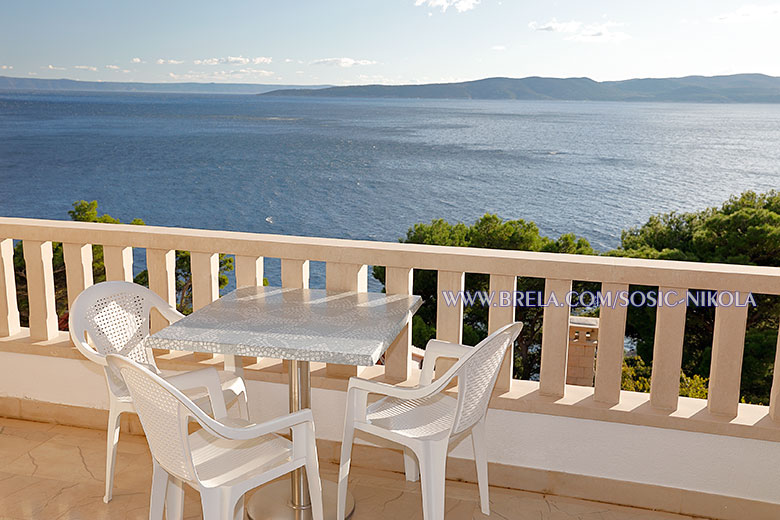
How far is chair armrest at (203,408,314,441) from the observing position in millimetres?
1894

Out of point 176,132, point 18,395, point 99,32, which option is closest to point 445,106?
point 176,132

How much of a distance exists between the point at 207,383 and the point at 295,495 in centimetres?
56

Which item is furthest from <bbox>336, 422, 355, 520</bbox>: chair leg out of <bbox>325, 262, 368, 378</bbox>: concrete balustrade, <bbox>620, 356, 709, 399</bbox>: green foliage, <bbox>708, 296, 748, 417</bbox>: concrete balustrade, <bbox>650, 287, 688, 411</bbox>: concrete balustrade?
<bbox>620, 356, 709, 399</bbox>: green foliage

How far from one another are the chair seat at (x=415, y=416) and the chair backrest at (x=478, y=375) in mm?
72

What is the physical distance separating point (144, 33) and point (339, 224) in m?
18.1

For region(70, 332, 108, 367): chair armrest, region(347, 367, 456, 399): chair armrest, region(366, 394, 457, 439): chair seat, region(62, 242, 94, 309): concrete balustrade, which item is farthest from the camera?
region(62, 242, 94, 309): concrete balustrade

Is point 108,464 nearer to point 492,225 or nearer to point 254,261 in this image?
point 254,261

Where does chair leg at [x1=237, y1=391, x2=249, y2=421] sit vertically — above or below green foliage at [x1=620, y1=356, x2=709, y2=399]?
above

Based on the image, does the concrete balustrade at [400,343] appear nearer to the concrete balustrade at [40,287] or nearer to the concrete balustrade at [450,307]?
the concrete balustrade at [450,307]

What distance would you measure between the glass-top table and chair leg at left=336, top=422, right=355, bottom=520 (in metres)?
0.15

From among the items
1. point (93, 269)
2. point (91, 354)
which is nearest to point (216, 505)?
point (91, 354)

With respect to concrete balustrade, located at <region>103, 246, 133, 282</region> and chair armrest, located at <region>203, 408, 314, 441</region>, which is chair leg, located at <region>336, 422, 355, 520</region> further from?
concrete balustrade, located at <region>103, 246, 133, 282</region>

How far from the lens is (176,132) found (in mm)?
52125

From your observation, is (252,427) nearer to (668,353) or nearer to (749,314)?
(668,353)
